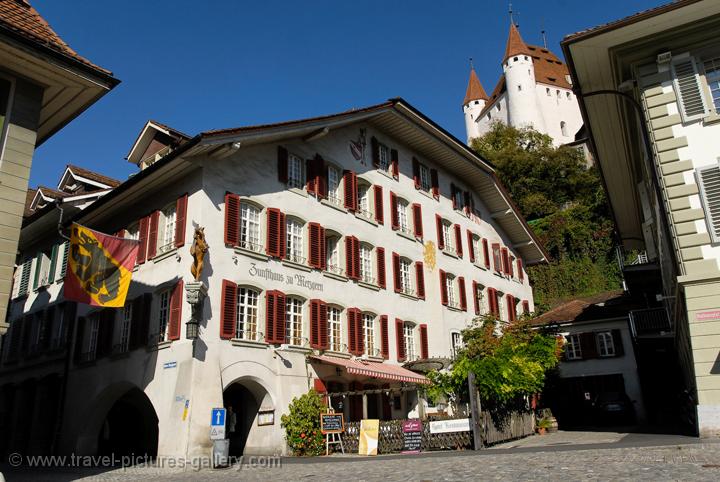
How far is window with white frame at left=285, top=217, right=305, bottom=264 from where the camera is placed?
20531 millimetres

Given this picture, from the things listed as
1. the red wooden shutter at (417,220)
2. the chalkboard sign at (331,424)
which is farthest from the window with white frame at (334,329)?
the red wooden shutter at (417,220)

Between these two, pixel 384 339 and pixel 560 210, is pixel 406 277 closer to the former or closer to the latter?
pixel 384 339

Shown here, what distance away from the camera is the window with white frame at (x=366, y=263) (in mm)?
23625

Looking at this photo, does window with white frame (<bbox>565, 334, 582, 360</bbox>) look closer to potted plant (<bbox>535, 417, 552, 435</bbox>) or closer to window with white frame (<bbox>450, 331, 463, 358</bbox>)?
window with white frame (<bbox>450, 331, 463, 358</bbox>)

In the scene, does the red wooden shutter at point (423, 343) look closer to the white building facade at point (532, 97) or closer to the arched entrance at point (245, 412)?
the arched entrance at point (245, 412)

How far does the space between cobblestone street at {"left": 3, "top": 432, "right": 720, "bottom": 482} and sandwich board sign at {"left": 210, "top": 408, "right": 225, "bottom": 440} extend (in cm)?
88

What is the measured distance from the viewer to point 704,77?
13.6m

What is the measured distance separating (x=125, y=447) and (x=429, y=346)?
12.4m

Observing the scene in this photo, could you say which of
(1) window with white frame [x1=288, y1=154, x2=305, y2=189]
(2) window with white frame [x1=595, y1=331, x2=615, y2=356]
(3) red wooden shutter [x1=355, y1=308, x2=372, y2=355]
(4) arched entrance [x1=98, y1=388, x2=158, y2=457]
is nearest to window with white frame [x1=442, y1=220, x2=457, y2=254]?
(2) window with white frame [x1=595, y1=331, x2=615, y2=356]

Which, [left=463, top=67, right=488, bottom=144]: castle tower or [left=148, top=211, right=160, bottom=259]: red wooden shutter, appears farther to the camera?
[left=463, top=67, right=488, bottom=144]: castle tower

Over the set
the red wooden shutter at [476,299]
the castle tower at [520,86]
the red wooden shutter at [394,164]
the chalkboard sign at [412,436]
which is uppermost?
the castle tower at [520,86]

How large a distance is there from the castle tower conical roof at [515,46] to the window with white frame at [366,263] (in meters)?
68.5

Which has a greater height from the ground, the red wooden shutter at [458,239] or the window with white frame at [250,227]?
the red wooden shutter at [458,239]

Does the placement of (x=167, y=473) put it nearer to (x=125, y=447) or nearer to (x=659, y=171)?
(x=125, y=447)
